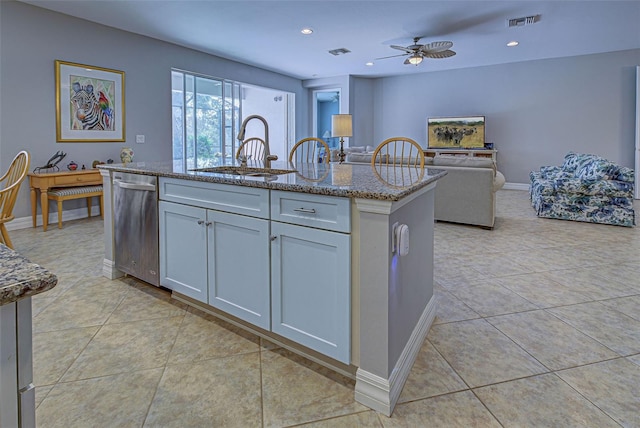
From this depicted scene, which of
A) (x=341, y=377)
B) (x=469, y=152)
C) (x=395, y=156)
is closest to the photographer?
(x=341, y=377)

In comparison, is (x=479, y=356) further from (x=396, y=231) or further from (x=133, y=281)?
(x=133, y=281)

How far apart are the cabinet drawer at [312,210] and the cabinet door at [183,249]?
0.58 meters

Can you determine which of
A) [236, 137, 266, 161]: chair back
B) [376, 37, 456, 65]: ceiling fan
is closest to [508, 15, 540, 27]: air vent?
[376, 37, 456, 65]: ceiling fan

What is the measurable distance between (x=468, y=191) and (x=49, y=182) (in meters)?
4.90

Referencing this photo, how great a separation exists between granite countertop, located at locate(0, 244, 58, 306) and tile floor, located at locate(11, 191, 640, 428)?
1037 mm

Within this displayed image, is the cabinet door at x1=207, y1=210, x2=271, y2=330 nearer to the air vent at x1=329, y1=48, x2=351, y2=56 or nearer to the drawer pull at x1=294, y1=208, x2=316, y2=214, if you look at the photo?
the drawer pull at x1=294, y1=208, x2=316, y2=214

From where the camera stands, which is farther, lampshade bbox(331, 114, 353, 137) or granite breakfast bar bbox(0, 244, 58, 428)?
lampshade bbox(331, 114, 353, 137)

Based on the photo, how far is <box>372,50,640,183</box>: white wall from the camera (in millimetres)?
7047

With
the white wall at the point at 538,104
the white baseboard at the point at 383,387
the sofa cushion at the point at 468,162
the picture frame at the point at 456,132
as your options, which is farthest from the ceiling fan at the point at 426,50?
the white baseboard at the point at 383,387

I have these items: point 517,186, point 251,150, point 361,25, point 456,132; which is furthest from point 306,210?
point 517,186

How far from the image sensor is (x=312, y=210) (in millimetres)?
1580

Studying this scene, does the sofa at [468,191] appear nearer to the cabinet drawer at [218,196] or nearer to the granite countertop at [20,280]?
the cabinet drawer at [218,196]

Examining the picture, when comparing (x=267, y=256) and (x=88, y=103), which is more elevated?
(x=88, y=103)

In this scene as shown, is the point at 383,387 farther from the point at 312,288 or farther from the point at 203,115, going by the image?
the point at 203,115
